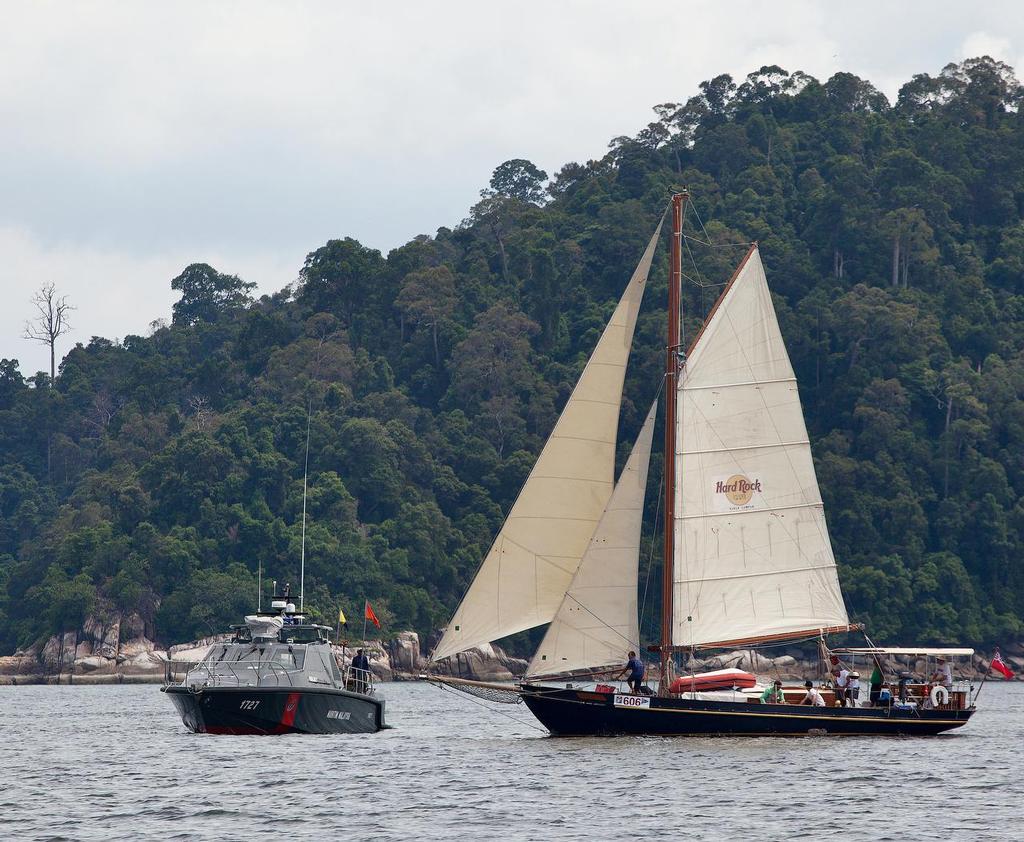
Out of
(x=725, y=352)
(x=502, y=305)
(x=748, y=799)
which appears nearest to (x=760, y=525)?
(x=725, y=352)

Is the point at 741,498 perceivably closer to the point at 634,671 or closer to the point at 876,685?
the point at 634,671

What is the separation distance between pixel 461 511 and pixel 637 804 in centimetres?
10289

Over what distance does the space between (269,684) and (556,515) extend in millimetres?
9009

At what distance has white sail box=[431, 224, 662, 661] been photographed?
136ft

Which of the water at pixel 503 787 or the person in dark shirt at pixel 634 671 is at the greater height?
the person in dark shirt at pixel 634 671

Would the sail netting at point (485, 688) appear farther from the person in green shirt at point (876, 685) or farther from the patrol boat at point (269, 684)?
the person in green shirt at point (876, 685)

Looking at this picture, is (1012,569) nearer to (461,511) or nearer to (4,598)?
(461,511)

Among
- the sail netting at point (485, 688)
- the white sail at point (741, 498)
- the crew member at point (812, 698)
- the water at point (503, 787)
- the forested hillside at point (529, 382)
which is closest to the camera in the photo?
the water at point (503, 787)

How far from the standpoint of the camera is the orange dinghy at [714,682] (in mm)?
44281

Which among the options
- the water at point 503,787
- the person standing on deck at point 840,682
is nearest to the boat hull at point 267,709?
the water at point 503,787

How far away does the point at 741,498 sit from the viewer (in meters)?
45.2

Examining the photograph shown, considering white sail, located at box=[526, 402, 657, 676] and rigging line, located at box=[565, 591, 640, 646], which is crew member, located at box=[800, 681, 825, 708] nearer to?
white sail, located at box=[526, 402, 657, 676]

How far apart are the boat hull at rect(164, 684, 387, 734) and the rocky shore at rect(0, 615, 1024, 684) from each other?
63276 mm

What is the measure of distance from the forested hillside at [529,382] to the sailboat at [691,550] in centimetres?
6931
